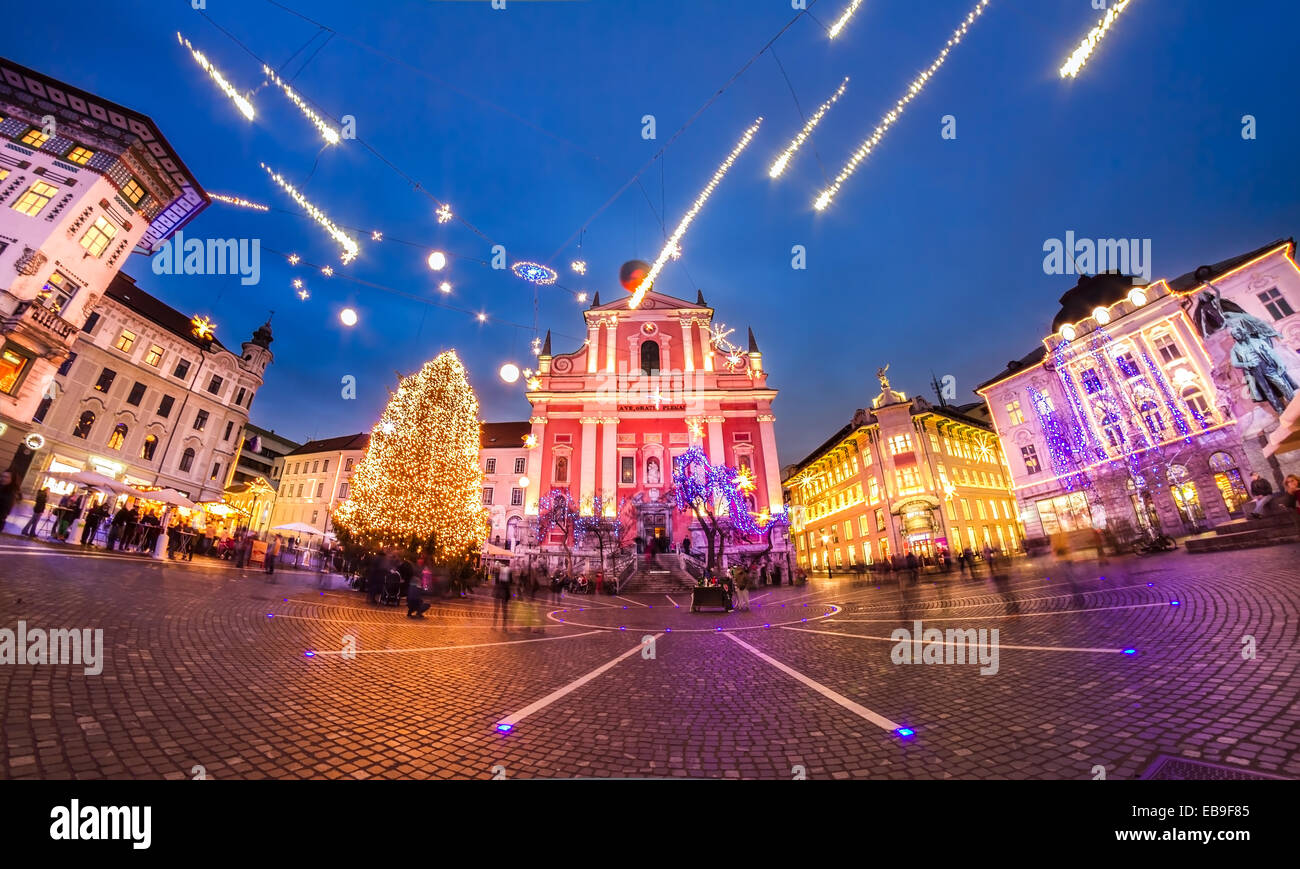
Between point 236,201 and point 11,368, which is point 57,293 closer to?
point 11,368

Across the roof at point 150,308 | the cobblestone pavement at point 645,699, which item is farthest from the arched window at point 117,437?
the cobblestone pavement at point 645,699

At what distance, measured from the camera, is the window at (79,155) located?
23.3 meters

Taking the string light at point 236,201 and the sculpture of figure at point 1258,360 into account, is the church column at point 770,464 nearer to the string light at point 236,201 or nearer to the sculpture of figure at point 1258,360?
the sculpture of figure at point 1258,360

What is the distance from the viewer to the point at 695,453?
28.5m

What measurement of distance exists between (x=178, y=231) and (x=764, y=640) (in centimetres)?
4157

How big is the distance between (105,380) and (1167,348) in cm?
6584

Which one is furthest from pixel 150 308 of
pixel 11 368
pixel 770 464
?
pixel 770 464

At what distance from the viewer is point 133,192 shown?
25453mm

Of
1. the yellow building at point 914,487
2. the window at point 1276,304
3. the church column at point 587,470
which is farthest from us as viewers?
the yellow building at point 914,487

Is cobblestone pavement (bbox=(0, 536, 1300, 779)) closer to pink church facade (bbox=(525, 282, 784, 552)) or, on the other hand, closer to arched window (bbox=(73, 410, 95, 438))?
pink church facade (bbox=(525, 282, 784, 552))

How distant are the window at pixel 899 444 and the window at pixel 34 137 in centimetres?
5513
